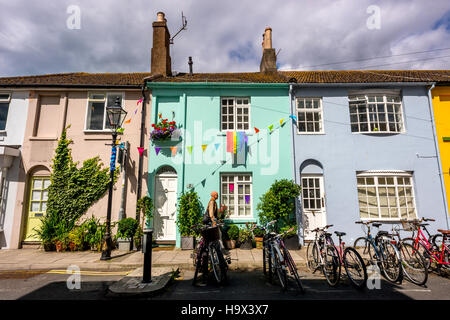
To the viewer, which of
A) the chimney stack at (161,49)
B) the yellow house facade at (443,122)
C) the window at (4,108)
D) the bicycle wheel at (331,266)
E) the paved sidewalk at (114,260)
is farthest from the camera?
the chimney stack at (161,49)

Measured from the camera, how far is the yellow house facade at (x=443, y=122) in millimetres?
8938

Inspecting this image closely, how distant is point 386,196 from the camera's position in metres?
8.99

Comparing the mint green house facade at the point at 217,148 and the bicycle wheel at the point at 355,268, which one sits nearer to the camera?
the bicycle wheel at the point at 355,268

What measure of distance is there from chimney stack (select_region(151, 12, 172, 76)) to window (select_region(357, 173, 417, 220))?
33.9 feet

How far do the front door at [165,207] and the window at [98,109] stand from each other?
354 centimetres

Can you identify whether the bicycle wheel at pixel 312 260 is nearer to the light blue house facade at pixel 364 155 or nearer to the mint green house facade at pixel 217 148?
the light blue house facade at pixel 364 155

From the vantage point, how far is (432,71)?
39.4 ft

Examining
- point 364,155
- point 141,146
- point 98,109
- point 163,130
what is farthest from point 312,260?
point 98,109

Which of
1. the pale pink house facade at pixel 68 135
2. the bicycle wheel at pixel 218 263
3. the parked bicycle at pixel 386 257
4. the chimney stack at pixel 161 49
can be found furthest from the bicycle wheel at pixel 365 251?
the chimney stack at pixel 161 49

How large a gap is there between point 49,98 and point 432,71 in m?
19.0

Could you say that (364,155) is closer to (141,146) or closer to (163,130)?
(163,130)

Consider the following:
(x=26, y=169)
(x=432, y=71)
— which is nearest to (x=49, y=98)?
(x=26, y=169)

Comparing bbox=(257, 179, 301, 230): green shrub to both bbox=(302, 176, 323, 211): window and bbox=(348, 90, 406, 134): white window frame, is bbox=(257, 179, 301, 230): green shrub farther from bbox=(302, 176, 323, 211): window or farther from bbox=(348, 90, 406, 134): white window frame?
bbox=(348, 90, 406, 134): white window frame

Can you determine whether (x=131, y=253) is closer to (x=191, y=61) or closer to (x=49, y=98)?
(x=49, y=98)
